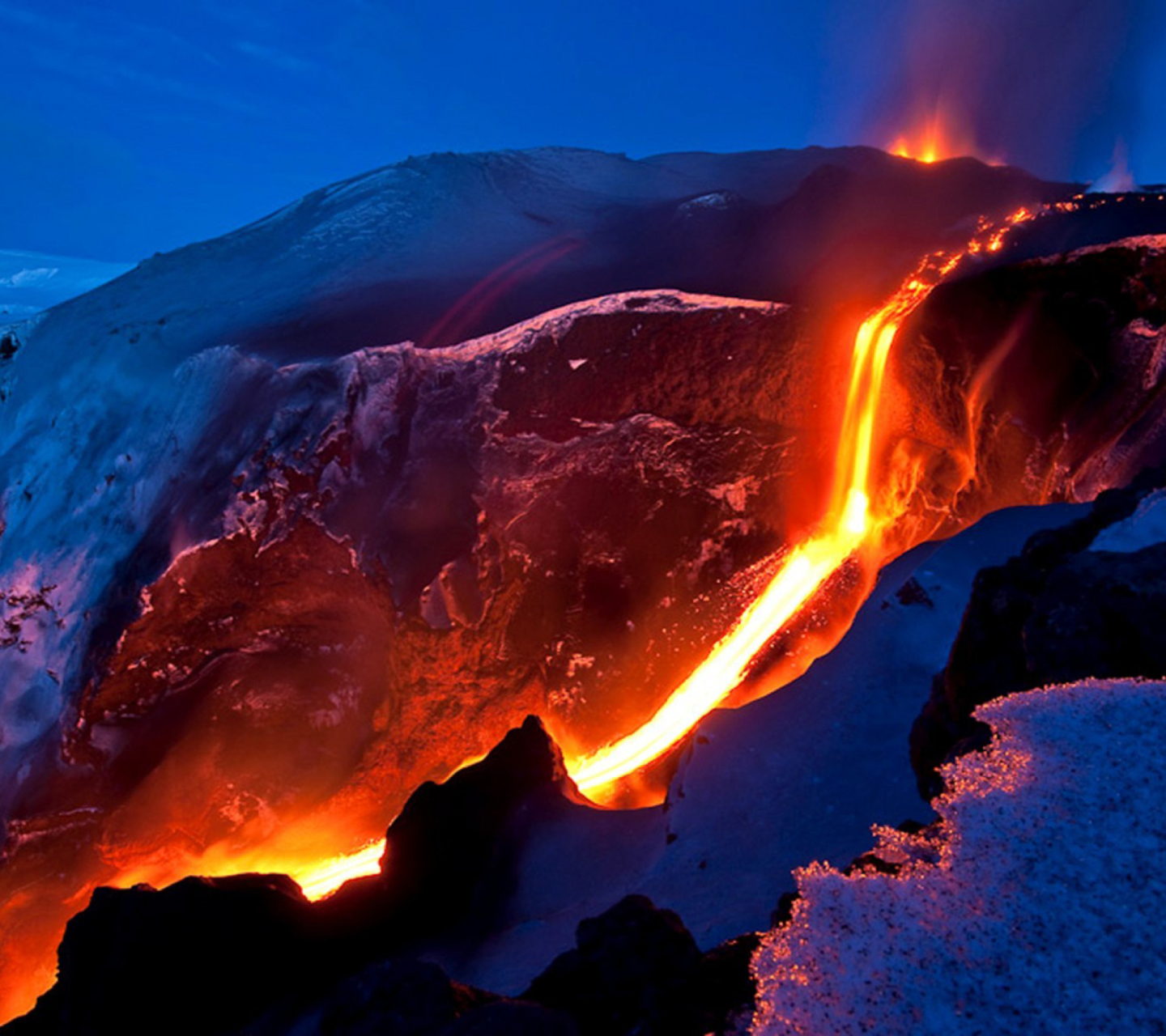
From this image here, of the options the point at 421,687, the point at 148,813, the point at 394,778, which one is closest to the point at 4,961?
the point at 148,813

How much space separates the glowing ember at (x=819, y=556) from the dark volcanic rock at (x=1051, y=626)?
235cm

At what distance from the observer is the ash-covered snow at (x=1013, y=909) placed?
1.39 meters

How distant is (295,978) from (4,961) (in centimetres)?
276

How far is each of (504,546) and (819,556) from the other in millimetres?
2571

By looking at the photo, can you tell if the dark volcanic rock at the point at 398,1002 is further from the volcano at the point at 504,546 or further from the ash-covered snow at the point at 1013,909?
the volcano at the point at 504,546

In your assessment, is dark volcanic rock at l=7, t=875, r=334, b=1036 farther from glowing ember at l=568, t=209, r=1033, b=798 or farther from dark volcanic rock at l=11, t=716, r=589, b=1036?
glowing ember at l=568, t=209, r=1033, b=798

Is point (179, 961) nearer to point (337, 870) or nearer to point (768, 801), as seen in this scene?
point (337, 870)

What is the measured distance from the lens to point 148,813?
516 centimetres

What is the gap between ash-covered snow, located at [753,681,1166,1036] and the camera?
1395mm

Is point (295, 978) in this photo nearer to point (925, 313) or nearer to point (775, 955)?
point (775, 955)

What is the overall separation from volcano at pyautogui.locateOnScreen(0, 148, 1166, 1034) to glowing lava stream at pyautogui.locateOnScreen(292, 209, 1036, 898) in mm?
32

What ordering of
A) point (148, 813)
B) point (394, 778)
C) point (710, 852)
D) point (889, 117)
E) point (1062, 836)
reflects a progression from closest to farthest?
1. point (1062, 836)
2. point (710, 852)
3. point (148, 813)
4. point (394, 778)
5. point (889, 117)

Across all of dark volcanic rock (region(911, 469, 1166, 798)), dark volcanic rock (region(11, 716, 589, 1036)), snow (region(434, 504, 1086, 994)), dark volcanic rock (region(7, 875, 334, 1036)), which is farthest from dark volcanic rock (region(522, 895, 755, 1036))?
dark volcanic rock (region(7, 875, 334, 1036))

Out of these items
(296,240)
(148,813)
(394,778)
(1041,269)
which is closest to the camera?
(1041,269)
